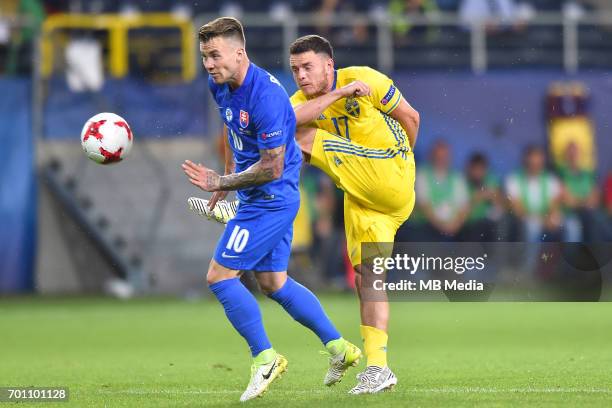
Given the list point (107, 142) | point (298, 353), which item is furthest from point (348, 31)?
point (107, 142)

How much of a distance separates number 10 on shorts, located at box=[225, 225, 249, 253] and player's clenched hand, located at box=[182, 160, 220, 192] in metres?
0.34

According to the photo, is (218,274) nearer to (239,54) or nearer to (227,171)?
(227,171)

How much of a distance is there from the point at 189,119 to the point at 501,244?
4567 millimetres

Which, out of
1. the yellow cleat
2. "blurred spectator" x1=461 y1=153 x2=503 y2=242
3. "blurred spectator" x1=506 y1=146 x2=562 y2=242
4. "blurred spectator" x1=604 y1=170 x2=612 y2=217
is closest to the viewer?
the yellow cleat

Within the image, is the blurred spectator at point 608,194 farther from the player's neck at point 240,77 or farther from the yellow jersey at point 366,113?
the player's neck at point 240,77

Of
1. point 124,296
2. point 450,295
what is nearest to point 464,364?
point 450,295

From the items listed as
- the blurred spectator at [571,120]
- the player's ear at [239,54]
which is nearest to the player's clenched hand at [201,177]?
the player's ear at [239,54]

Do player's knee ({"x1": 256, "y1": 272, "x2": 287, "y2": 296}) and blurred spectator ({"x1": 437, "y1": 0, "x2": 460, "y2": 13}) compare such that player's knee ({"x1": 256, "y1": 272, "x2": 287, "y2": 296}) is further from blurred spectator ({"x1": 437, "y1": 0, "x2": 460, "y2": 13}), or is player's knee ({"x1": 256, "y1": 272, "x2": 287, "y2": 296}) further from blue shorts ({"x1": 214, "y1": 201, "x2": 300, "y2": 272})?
blurred spectator ({"x1": 437, "y1": 0, "x2": 460, "y2": 13})

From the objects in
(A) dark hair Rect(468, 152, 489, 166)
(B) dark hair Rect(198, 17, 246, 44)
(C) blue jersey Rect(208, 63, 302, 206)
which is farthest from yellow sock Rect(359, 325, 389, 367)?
(A) dark hair Rect(468, 152, 489, 166)

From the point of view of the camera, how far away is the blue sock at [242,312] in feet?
22.2

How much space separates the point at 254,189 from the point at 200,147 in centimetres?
1000

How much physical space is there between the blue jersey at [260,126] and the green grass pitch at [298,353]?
1.18 meters

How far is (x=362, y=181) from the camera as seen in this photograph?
750cm

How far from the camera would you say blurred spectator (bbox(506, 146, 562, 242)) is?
52.3ft
